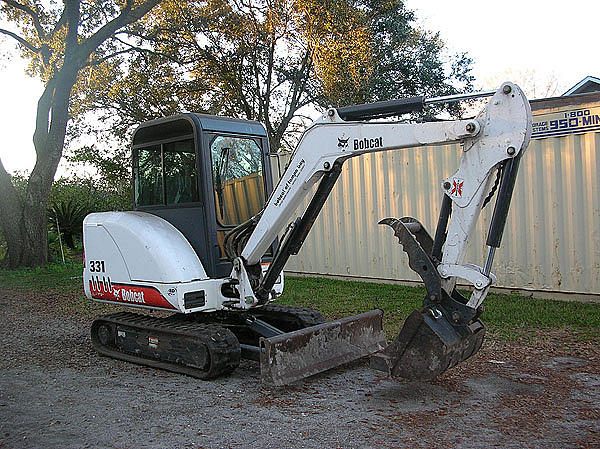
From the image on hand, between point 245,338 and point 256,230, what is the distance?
138 centimetres

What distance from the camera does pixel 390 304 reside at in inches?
352

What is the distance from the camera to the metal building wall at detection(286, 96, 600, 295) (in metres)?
8.42

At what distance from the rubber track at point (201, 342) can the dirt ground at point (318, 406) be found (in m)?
0.10

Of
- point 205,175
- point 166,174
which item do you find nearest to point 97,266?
point 166,174

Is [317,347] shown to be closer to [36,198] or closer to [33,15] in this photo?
[36,198]

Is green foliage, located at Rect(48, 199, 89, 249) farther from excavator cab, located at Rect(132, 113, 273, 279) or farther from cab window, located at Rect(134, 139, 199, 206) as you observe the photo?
excavator cab, located at Rect(132, 113, 273, 279)

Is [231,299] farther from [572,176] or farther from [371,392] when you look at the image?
[572,176]

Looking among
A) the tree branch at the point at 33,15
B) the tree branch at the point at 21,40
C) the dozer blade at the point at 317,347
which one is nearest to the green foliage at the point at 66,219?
the tree branch at the point at 21,40

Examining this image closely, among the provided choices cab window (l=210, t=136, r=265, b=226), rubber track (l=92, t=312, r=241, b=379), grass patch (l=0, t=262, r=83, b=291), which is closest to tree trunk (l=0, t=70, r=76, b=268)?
grass patch (l=0, t=262, r=83, b=291)

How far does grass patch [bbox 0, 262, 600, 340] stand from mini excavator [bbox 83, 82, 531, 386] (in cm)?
192

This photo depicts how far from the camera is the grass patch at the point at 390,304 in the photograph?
24.1ft

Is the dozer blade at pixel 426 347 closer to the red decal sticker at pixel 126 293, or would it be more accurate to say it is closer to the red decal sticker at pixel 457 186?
the red decal sticker at pixel 457 186

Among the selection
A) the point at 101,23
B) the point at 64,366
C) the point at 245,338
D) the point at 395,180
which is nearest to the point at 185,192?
the point at 245,338

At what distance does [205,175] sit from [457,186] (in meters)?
2.51
